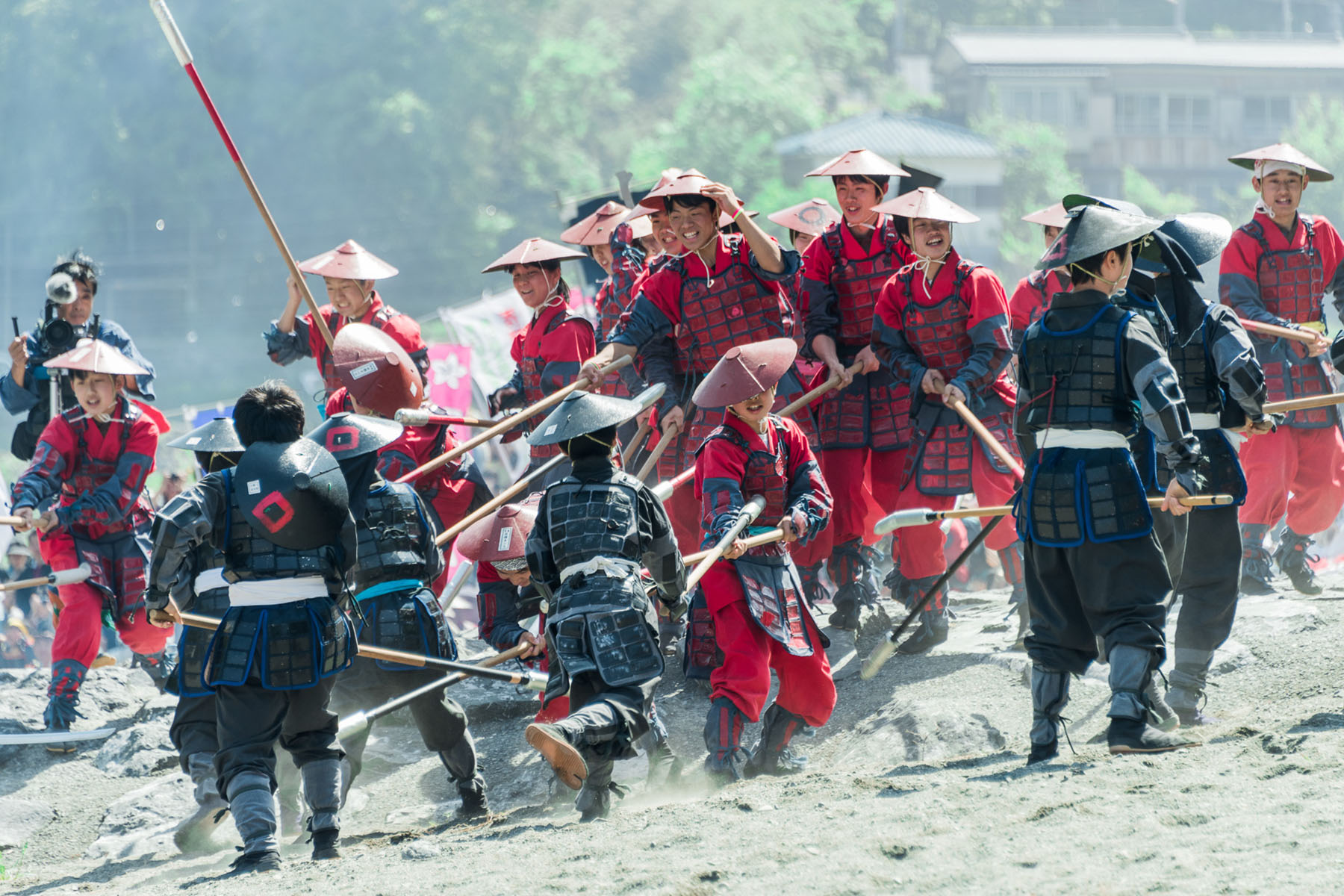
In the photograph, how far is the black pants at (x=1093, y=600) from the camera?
445 centimetres

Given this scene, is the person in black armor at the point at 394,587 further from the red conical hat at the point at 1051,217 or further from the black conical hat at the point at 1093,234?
the red conical hat at the point at 1051,217

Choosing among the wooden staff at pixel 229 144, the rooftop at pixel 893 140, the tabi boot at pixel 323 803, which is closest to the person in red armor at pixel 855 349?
the wooden staff at pixel 229 144

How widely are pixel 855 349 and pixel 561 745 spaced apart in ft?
9.88

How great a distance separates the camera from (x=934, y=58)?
3966 cm

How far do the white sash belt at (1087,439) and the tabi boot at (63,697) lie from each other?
470cm

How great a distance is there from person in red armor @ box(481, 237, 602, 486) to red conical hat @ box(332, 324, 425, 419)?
3.14ft

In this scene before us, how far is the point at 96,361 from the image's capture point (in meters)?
6.86

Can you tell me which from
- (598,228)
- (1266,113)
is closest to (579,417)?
(598,228)

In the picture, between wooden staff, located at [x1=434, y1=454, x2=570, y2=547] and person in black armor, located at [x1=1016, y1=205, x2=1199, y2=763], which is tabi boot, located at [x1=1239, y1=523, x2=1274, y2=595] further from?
wooden staff, located at [x1=434, y1=454, x2=570, y2=547]

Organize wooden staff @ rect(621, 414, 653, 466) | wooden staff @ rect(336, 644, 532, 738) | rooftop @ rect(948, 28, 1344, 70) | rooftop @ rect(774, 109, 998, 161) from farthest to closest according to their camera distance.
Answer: rooftop @ rect(948, 28, 1344, 70) → rooftop @ rect(774, 109, 998, 161) → wooden staff @ rect(621, 414, 653, 466) → wooden staff @ rect(336, 644, 532, 738)

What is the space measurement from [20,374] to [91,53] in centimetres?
2706

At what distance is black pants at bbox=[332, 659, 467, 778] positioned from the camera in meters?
5.20

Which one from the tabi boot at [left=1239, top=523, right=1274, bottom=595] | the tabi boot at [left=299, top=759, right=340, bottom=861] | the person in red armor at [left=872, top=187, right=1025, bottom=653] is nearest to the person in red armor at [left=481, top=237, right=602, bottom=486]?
the person in red armor at [left=872, top=187, right=1025, bottom=653]

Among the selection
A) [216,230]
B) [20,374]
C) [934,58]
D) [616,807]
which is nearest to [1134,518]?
[616,807]
